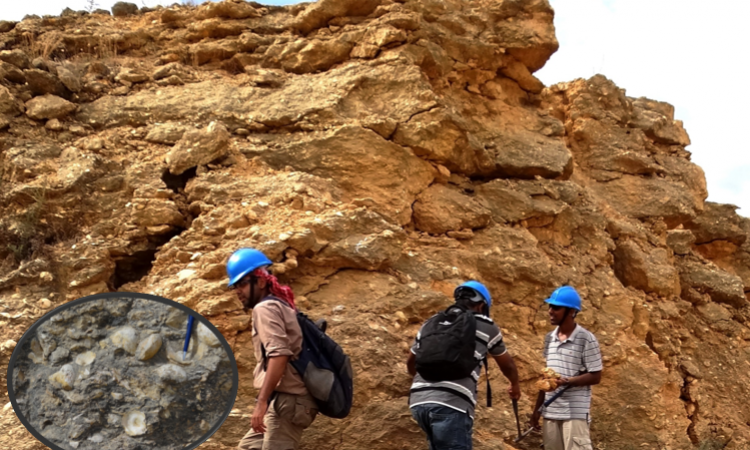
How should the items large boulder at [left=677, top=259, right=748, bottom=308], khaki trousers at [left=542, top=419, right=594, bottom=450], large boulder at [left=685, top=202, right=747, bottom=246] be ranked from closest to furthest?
khaki trousers at [left=542, top=419, right=594, bottom=450] < large boulder at [left=677, top=259, right=748, bottom=308] < large boulder at [left=685, top=202, right=747, bottom=246]

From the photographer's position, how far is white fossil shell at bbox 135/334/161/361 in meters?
2.82

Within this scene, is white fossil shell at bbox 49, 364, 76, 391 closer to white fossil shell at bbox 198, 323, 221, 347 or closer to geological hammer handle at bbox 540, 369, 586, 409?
white fossil shell at bbox 198, 323, 221, 347

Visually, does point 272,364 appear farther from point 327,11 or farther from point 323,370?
point 327,11

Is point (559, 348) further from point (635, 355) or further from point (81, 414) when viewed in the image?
point (81, 414)

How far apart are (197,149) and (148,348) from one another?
268cm

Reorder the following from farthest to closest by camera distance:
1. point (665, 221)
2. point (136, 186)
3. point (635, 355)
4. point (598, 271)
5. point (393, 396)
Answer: point (665, 221) < point (598, 271) < point (635, 355) < point (136, 186) < point (393, 396)

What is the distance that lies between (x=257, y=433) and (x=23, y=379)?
3.69 feet

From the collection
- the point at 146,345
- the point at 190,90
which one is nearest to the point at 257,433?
the point at 146,345

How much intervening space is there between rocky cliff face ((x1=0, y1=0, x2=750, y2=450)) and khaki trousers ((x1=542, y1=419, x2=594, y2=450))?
30 cm

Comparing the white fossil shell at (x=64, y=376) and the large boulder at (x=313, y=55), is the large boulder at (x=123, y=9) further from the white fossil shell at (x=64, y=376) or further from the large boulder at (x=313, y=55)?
the white fossil shell at (x=64, y=376)

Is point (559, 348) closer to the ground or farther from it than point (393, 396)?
farther from it

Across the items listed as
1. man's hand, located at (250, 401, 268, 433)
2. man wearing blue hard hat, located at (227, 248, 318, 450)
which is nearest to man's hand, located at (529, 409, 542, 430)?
man wearing blue hard hat, located at (227, 248, 318, 450)

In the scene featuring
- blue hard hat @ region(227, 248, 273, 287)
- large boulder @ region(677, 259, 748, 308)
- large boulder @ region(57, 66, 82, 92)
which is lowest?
blue hard hat @ region(227, 248, 273, 287)

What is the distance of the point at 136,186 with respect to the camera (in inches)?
198
